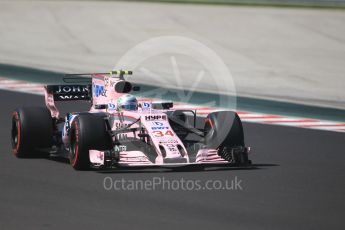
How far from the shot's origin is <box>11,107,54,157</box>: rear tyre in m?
15.9

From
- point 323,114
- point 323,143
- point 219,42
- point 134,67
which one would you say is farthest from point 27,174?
point 219,42

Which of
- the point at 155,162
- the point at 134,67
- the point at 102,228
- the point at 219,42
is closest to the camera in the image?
the point at 102,228

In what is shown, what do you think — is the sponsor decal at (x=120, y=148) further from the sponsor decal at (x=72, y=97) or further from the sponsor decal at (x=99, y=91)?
the sponsor decal at (x=72, y=97)

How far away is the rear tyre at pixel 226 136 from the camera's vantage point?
49.7 ft

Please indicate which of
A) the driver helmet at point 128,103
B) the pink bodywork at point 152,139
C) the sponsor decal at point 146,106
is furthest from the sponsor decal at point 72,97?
the sponsor decal at point 146,106

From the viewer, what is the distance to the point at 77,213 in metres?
11.9

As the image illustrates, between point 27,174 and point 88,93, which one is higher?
point 88,93

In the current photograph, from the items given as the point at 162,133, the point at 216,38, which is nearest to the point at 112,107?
the point at 162,133

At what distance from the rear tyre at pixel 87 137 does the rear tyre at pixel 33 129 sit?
1.18 meters

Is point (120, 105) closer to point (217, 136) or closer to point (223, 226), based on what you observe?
point (217, 136)

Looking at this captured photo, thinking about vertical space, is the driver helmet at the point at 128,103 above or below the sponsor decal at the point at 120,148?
above

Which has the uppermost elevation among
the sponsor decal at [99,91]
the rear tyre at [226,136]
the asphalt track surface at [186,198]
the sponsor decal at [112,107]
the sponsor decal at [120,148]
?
the sponsor decal at [99,91]

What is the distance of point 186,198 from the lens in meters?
13.0

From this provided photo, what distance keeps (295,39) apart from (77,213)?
2030cm
